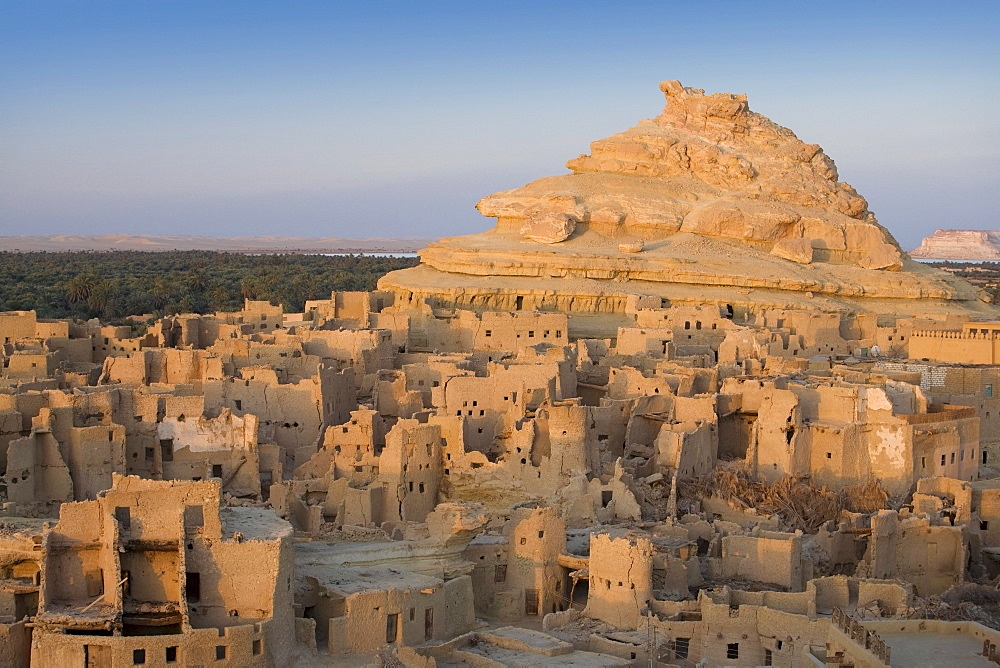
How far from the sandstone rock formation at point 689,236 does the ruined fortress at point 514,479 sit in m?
0.25

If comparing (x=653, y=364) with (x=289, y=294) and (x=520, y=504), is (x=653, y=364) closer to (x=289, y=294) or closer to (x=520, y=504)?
(x=520, y=504)

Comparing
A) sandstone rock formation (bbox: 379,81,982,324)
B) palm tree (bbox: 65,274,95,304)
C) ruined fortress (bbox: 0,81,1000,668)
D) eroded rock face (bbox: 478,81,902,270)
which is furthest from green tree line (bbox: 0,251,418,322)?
ruined fortress (bbox: 0,81,1000,668)

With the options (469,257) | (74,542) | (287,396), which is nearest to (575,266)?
(469,257)

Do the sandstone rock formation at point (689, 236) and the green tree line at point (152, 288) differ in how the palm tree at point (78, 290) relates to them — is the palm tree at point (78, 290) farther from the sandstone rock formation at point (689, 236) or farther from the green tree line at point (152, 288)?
the sandstone rock formation at point (689, 236)

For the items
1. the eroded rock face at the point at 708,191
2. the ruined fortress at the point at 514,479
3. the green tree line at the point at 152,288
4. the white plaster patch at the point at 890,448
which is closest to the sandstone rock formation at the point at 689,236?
the eroded rock face at the point at 708,191

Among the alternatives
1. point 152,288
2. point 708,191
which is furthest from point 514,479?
Answer: point 152,288

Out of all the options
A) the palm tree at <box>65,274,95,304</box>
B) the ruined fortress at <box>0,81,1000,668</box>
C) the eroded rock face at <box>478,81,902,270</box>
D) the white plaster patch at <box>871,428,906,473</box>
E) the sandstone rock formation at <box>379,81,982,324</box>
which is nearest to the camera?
the ruined fortress at <box>0,81,1000,668</box>

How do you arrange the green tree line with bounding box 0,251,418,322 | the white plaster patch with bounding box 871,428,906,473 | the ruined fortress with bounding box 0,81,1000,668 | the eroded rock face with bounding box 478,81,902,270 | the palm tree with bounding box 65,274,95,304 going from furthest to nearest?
1. the palm tree with bounding box 65,274,95,304
2. the green tree line with bounding box 0,251,418,322
3. the eroded rock face with bounding box 478,81,902,270
4. the white plaster patch with bounding box 871,428,906,473
5. the ruined fortress with bounding box 0,81,1000,668

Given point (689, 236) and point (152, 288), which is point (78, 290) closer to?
point (152, 288)

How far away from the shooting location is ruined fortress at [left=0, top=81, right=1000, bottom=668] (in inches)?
837

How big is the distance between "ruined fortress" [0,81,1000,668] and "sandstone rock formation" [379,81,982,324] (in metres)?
0.25

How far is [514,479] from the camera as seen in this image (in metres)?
28.4

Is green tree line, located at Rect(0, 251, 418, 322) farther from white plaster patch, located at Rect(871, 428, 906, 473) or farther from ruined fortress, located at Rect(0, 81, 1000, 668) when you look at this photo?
white plaster patch, located at Rect(871, 428, 906, 473)

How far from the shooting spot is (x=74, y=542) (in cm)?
2153
